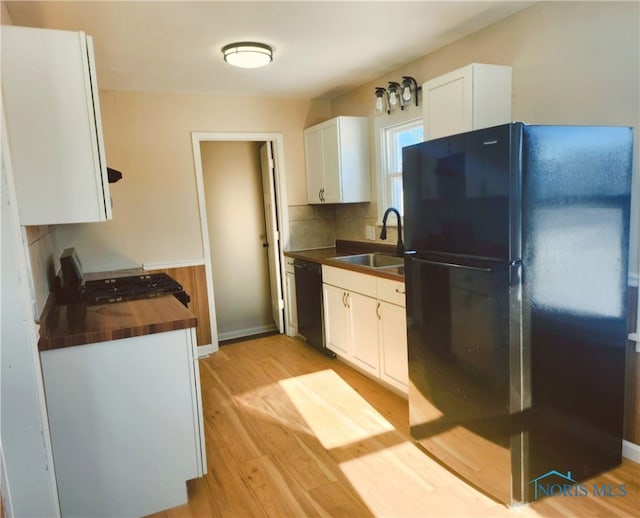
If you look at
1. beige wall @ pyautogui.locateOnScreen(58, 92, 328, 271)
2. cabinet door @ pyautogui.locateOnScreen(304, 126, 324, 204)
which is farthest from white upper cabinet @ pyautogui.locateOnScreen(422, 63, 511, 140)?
beige wall @ pyautogui.locateOnScreen(58, 92, 328, 271)

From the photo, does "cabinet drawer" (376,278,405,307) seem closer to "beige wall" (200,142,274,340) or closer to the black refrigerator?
the black refrigerator

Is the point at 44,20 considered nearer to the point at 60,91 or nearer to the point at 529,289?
the point at 60,91

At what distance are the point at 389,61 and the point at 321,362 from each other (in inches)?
98.2

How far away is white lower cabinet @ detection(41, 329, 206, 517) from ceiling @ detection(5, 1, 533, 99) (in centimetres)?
167

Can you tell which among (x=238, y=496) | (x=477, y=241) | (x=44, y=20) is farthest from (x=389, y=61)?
(x=238, y=496)

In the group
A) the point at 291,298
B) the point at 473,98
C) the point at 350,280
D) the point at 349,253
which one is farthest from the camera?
the point at 291,298

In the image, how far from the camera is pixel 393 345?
2.82 metres

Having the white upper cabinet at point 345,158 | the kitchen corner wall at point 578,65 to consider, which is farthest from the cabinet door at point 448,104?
the white upper cabinet at point 345,158

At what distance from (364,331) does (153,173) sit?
2.29 meters

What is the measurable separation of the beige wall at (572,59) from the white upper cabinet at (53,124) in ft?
7.33

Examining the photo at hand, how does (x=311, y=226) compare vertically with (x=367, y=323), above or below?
above

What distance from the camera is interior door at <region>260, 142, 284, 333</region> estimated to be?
4.42m

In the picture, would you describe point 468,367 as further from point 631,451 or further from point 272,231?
point 272,231

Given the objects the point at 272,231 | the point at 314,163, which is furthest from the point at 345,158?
the point at 272,231
